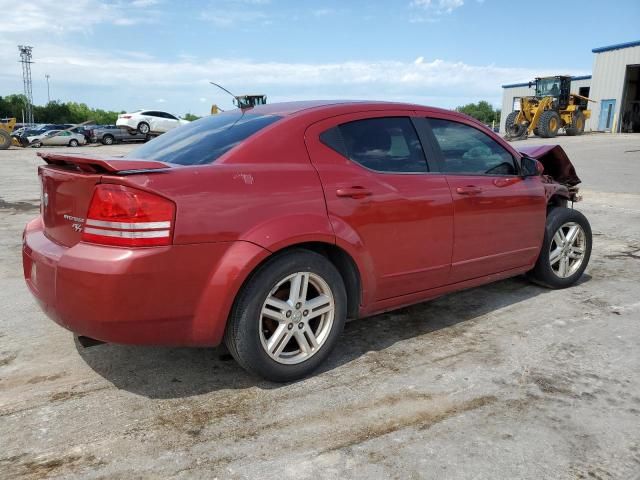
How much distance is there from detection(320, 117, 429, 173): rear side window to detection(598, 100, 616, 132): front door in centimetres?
4072

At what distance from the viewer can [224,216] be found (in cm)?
265

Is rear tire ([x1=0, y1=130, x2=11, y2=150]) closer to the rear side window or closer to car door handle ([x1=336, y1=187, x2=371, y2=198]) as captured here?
the rear side window

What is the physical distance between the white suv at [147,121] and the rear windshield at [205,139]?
101 ft

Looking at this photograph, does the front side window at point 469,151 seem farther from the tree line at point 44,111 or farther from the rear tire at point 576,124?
the tree line at point 44,111

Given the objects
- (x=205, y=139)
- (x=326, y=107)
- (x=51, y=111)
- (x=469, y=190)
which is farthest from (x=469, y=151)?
(x=51, y=111)

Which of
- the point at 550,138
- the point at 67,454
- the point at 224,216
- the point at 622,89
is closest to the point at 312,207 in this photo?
the point at 224,216

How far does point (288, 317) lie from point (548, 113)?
91.3 ft

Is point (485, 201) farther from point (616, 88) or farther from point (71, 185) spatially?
point (616, 88)

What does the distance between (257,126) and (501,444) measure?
2103mm

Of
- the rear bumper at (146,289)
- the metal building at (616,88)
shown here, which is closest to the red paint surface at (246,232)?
the rear bumper at (146,289)

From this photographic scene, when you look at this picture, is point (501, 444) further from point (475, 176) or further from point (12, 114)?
point (12, 114)

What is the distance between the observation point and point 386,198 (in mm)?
3293

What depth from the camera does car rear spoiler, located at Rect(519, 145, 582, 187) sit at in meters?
5.20

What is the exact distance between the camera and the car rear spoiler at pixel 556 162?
5197 millimetres
